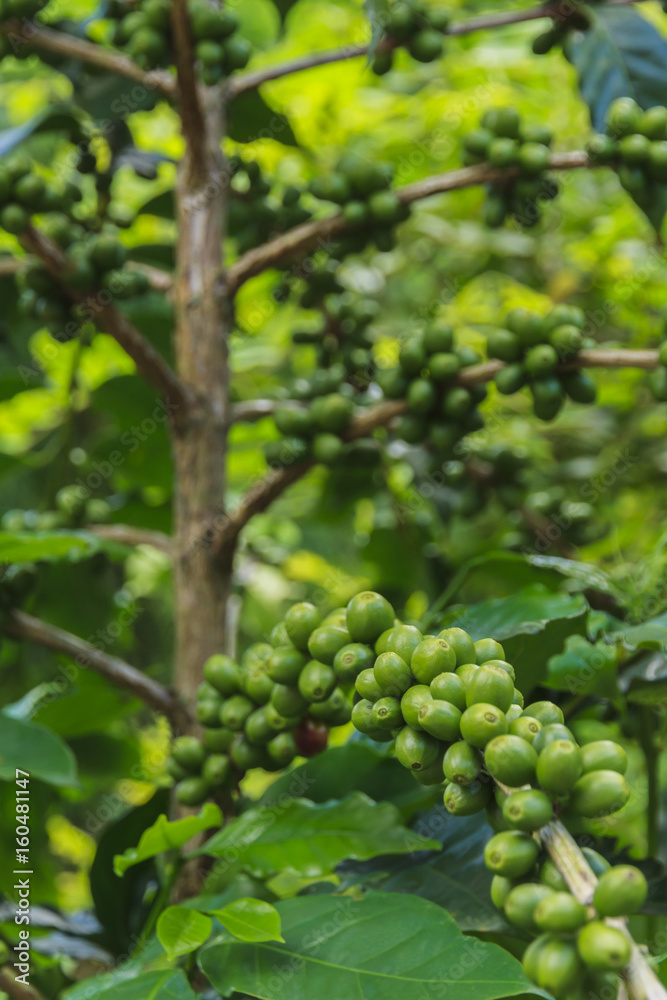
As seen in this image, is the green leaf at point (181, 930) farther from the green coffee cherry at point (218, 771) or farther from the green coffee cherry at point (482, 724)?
the green coffee cherry at point (482, 724)

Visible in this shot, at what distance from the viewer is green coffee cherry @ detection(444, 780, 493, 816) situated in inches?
22.8

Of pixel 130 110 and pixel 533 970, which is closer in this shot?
pixel 533 970

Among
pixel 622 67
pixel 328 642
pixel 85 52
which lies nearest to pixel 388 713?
pixel 328 642

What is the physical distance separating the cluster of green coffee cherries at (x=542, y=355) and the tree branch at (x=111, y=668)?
536 mm

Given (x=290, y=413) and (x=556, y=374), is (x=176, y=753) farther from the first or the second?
(x=556, y=374)

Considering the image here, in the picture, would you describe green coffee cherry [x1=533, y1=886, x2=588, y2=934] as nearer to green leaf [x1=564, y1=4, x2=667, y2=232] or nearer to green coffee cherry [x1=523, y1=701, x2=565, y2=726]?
green coffee cherry [x1=523, y1=701, x2=565, y2=726]

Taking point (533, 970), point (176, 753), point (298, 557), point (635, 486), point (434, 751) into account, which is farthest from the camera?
point (298, 557)

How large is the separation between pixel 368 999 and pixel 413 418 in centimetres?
66

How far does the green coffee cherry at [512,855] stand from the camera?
508mm

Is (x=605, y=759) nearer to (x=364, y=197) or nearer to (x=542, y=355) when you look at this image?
(x=542, y=355)

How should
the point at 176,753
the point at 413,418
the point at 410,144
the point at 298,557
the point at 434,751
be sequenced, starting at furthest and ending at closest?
the point at 298,557 < the point at 410,144 < the point at 413,418 < the point at 176,753 < the point at 434,751

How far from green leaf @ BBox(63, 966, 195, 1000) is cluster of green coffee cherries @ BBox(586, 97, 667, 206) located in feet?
3.02

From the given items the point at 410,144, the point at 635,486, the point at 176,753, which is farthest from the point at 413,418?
the point at 410,144

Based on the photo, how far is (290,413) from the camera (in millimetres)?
1185
